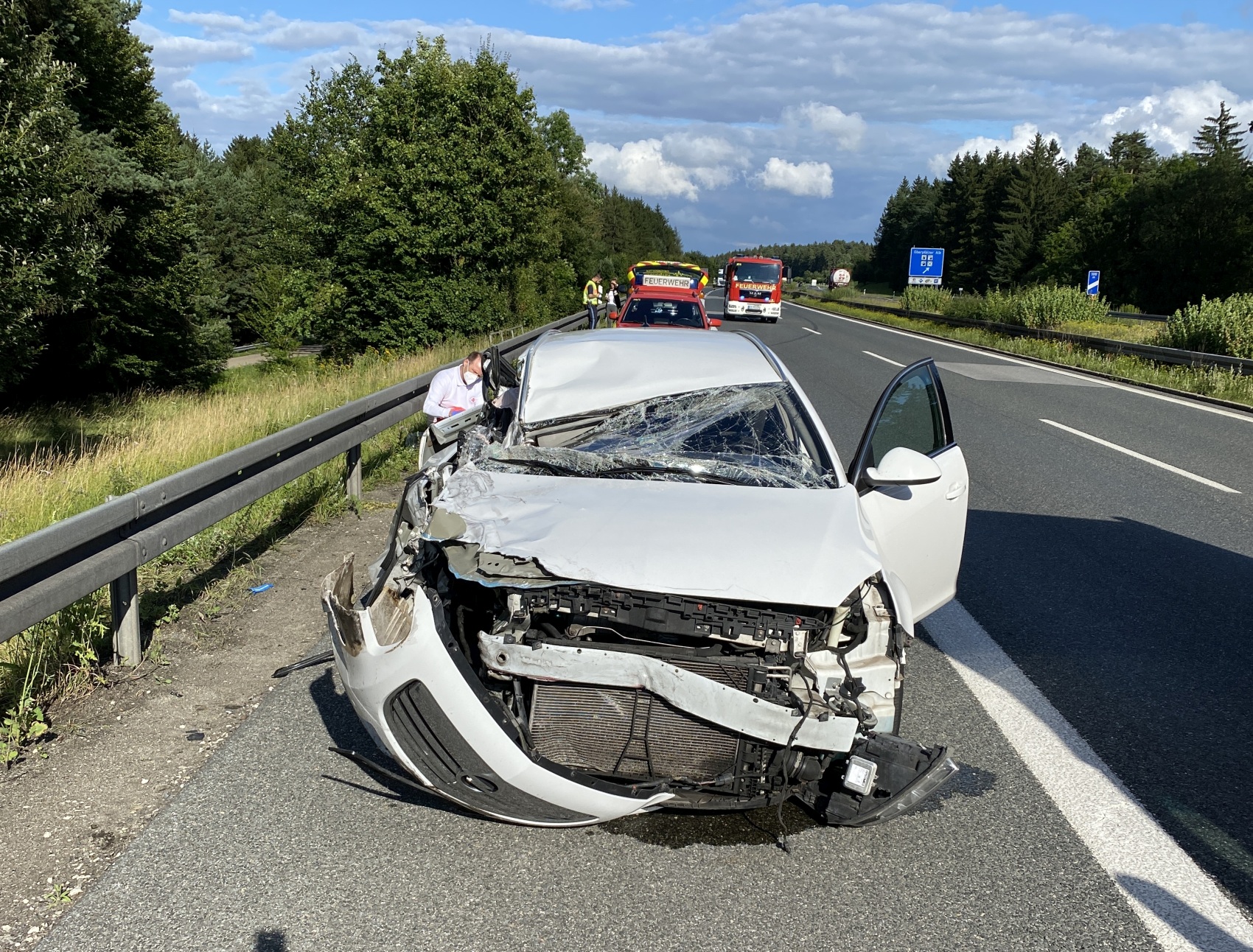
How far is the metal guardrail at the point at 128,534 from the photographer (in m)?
3.77

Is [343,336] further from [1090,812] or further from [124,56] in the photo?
[1090,812]

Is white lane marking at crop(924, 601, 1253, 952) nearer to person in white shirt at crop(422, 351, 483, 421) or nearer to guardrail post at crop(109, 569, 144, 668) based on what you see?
guardrail post at crop(109, 569, 144, 668)

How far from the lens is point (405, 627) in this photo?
126 inches

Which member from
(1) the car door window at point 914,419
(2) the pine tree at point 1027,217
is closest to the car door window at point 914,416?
(1) the car door window at point 914,419

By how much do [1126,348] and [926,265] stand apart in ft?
102

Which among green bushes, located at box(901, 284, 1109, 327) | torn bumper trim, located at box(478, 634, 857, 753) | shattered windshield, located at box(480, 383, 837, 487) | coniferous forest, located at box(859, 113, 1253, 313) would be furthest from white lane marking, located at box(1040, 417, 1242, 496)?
coniferous forest, located at box(859, 113, 1253, 313)

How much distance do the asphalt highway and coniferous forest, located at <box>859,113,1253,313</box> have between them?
147ft

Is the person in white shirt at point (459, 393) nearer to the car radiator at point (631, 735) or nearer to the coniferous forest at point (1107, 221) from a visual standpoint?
the car radiator at point (631, 735)

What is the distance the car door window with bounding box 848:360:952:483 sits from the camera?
188 inches

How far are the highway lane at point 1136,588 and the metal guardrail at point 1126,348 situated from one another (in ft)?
13.9

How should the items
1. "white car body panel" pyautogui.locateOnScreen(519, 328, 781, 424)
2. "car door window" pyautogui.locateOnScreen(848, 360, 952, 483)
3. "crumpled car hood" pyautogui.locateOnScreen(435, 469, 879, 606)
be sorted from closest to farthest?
"crumpled car hood" pyautogui.locateOnScreen(435, 469, 879, 606) < "car door window" pyautogui.locateOnScreen(848, 360, 952, 483) < "white car body panel" pyautogui.locateOnScreen(519, 328, 781, 424)

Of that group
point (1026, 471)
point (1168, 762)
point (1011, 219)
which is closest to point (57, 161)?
point (1026, 471)

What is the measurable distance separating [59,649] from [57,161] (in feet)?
44.9

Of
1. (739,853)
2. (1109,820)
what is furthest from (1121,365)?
(739,853)
